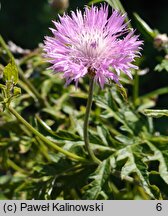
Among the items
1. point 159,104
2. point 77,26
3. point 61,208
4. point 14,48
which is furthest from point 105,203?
point 159,104

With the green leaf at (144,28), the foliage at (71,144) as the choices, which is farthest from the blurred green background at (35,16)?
the green leaf at (144,28)

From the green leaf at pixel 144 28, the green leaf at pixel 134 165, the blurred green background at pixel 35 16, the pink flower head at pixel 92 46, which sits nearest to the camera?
the pink flower head at pixel 92 46

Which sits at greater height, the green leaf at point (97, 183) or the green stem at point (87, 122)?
the green stem at point (87, 122)

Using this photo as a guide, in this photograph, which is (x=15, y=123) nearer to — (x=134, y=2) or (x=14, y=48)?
(x=14, y=48)

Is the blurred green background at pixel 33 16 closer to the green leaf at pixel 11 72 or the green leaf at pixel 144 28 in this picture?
the green leaf at pixel 144 28

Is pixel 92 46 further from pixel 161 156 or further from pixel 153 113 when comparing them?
pixel 161 156

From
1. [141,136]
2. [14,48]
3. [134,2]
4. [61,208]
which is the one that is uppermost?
[134,2]

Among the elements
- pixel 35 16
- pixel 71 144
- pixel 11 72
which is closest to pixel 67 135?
pixel 71 144
